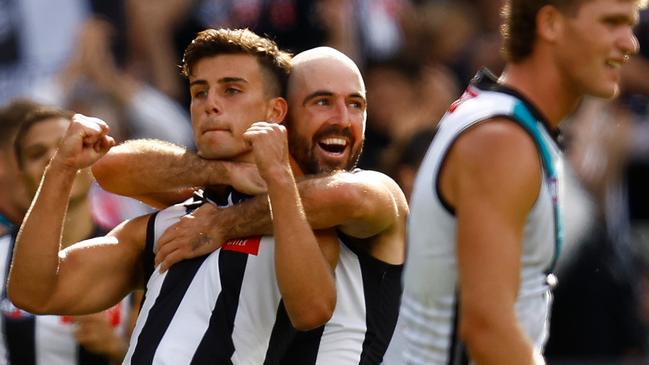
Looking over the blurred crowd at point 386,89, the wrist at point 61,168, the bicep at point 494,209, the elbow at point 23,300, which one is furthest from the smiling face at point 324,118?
the blurred crowd at point 386,89

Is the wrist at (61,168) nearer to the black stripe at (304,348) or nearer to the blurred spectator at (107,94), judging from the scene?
the black stripe at (304,348)

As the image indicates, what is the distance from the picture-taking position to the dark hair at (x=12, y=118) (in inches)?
289

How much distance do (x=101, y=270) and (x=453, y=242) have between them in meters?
1.76

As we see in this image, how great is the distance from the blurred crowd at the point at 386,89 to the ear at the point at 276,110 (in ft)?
12.9

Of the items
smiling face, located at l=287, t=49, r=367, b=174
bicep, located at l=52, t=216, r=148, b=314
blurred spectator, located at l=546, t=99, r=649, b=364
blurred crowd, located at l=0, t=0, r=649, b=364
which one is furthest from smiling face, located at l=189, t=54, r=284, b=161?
blurred spectator, located at l=546, t=99, r=649, b=364

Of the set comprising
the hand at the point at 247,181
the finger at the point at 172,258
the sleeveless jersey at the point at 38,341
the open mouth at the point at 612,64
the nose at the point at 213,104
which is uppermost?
the open mouth at the point at 612,64

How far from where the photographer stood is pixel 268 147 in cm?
476

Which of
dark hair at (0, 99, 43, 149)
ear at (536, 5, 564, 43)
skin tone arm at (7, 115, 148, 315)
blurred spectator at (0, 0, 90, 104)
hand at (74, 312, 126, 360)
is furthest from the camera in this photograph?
blurred spectator at (0, 0, 90, 104)

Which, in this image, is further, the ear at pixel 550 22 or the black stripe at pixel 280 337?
the black stripe at pixel 280 337

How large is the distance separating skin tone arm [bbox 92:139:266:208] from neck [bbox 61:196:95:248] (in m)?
1.24

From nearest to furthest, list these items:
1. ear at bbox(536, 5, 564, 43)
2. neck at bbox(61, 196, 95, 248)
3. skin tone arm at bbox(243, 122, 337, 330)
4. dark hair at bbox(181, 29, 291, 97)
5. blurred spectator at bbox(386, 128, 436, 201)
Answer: ear at bbox(536, 5, 564, 43)
skin tone arm at bbox(243, 122, 337, 330)
dark hair at bbox(181, 29, 291, 97)
neck at bbox(61, 196, 95, 248)
blurred spectator at bbox(386, 128, 436, 201)

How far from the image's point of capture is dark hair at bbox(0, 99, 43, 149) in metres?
7.34

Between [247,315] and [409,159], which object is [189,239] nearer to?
[247,315]

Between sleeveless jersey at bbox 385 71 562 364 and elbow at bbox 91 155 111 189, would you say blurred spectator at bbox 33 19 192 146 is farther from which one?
sleeveless jersey at bbox 385 71 562 364
